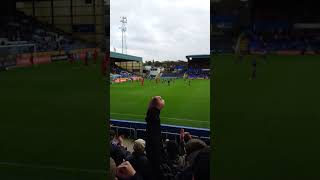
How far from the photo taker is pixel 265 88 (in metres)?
4.61

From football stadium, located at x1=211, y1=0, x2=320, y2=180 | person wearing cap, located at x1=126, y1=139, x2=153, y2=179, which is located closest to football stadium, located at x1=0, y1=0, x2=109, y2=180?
person wearing cap, located at x1=126, y1=139, x2=153, y2=179

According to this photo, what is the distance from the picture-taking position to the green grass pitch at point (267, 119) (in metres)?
4.11

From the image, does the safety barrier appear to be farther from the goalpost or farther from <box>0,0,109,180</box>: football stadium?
the goalpost

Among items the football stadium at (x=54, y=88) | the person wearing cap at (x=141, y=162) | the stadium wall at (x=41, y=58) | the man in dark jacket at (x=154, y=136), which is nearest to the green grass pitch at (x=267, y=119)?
the man in dark jacket at (x=154, y=136)

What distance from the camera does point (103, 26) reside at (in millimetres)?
4020

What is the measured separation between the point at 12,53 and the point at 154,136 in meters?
2.56

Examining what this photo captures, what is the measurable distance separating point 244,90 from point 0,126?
3111mm

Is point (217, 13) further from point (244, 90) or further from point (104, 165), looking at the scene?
point (104, 165)

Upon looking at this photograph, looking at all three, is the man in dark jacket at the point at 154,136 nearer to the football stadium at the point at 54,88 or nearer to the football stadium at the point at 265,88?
the football stadium at the point at 265,88

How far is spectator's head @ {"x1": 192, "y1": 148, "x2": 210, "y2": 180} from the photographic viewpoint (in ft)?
10.1

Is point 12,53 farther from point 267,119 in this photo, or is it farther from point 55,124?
point 267,119

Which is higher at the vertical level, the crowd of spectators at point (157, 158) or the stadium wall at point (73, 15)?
the stadium wall at point (73, 15)

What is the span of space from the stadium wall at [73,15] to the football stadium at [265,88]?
119 cm

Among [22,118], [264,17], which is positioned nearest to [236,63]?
[264,17]
